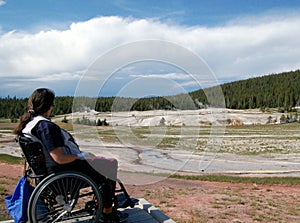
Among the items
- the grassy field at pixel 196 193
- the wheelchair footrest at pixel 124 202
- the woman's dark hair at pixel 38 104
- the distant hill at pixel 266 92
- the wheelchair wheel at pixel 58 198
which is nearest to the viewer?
the wheelchair wheel at pixel 58 198

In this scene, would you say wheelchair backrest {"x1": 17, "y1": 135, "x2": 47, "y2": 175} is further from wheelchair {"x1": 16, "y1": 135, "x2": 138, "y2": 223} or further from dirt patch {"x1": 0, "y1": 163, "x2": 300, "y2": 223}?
dirt patch {"x1": 0, "y1": 163, "x2": 300, "y2": 223}

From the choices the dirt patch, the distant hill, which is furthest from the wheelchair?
the distant hill

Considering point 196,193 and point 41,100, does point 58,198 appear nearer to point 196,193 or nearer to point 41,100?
point 41,100

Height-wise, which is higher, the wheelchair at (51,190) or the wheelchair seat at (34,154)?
the wheelchair seat at (34,154)

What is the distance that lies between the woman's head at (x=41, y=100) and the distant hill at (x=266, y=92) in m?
99.5

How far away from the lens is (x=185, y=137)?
6.32 metres

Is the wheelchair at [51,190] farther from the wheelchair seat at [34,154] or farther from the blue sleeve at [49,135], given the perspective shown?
the blue sleeve at [49,135]

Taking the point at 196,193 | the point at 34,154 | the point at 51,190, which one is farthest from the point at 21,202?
the point at 196,193

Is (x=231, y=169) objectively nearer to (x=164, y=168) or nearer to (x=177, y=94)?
(x=164, y=168)

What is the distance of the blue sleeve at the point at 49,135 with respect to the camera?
388 centimetres

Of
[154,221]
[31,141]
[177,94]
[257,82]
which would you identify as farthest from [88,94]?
[257,82]

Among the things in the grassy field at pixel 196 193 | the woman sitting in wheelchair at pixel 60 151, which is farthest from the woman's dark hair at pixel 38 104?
the grassy field at pixel 196 193

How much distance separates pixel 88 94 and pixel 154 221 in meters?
Answer: 2.22

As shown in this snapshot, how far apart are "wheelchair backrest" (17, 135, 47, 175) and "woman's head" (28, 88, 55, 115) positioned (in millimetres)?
360
